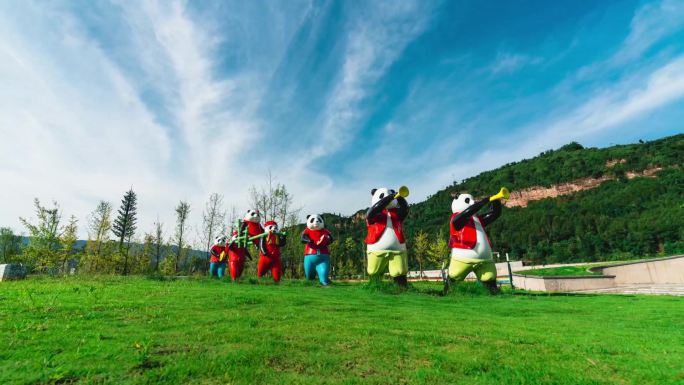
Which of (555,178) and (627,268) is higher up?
(555,178)

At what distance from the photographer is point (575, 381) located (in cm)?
322

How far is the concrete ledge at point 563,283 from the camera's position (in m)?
18.1

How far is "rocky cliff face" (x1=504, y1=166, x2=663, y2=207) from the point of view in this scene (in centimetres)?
6873

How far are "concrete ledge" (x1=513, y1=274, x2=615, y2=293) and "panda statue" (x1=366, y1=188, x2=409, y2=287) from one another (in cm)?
899

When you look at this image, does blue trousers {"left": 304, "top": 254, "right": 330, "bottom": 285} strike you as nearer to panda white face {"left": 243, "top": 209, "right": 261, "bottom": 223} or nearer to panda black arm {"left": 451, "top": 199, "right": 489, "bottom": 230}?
panda white face {"left": 243, "top": 209, "right": 261, "bottom": 223}

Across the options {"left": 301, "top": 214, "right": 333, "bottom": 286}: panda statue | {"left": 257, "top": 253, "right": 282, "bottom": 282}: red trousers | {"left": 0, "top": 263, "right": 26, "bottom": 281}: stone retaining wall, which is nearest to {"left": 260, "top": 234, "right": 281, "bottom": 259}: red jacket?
{"left": 257, "top": 253, "right": 282, "bottom": 282}: red trousers

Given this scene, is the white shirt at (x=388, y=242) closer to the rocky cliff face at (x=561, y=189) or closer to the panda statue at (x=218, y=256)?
the panda statue at (x=218, y=256)

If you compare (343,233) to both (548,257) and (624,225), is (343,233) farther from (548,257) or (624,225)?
(624,225)

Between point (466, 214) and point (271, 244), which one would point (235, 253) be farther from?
point (466, 214)

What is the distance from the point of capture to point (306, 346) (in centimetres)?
407

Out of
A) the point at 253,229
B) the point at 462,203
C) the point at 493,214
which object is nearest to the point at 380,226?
the point at 462,203

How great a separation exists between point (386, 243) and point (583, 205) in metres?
63.7

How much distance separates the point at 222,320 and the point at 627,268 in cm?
2846

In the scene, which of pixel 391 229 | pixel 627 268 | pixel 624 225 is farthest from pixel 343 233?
pixel 391 229
